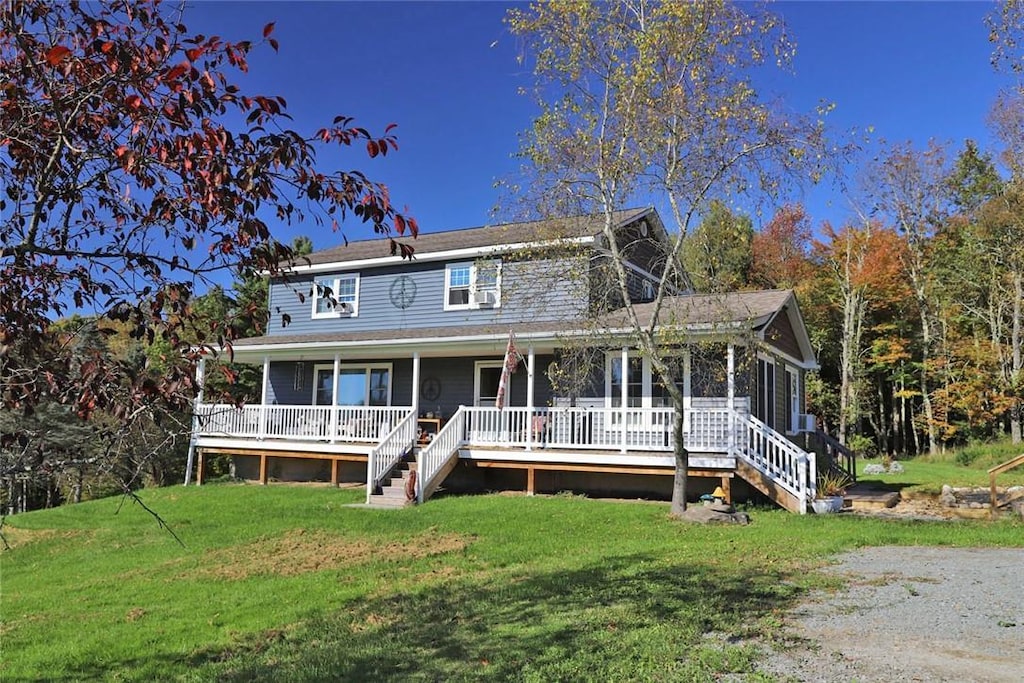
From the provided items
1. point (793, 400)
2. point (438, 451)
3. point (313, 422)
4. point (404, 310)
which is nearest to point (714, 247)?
point (438, 451)

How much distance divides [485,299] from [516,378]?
6.86 feet

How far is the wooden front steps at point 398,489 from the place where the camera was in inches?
553

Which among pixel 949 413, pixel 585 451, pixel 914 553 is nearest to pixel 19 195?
pixel 914 553

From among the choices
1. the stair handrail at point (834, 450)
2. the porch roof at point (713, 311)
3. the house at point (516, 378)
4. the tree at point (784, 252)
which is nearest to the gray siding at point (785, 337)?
the house at point (516, 378)

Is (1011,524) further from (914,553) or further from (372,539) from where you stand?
(372,539)

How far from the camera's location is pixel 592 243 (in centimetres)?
1460

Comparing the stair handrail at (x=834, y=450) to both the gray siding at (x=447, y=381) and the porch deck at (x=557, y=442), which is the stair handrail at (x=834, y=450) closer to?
the porch deck at (x=557, y=442)

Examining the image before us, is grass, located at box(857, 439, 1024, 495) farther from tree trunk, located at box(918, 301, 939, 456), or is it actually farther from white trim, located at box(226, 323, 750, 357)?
white trim, located at box(226, 323, 750, 357)

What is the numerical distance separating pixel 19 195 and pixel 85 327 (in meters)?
0.75

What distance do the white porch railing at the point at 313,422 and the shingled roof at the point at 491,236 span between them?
3723mm

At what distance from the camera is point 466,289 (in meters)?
18.9

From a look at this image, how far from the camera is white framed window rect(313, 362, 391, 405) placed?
788 inches

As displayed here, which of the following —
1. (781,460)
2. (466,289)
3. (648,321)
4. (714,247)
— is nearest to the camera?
(714,247)

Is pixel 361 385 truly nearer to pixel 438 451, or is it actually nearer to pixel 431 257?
pixel 431 257
